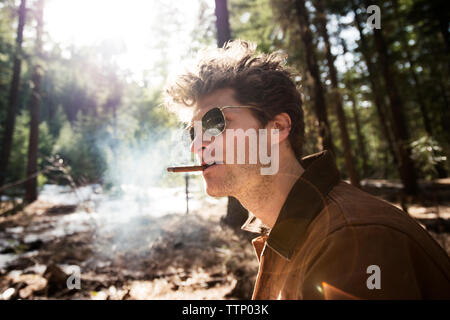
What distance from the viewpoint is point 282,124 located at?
6.45 feet

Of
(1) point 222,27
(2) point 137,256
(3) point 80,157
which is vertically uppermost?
(1) point 222,27

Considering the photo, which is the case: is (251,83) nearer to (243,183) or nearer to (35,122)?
(243,183)

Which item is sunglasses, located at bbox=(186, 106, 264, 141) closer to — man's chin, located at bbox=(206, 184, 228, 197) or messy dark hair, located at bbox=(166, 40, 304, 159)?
messy dark hair, located at bbox=(166, 40, 304, 159)

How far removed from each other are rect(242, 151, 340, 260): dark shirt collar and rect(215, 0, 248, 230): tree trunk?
410 cm

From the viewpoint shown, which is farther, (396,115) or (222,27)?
(396,115)

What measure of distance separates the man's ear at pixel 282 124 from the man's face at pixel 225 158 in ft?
0.37

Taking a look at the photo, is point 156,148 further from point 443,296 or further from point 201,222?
point 443,296

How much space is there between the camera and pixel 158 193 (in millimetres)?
14008

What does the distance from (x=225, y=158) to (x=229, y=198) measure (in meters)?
3.99

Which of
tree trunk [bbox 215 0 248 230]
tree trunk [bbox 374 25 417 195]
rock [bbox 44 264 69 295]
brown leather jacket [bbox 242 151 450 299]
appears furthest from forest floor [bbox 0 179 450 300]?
brown leather jacket [bbox 242 151 450 299]

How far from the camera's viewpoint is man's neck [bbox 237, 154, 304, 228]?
1.71 m

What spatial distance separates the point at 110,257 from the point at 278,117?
21.4ft

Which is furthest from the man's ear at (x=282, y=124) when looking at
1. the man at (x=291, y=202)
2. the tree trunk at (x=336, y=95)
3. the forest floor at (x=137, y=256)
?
the tree trunk at (x=336, y=95)

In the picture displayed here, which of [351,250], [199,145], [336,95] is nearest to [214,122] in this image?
[199,145]
